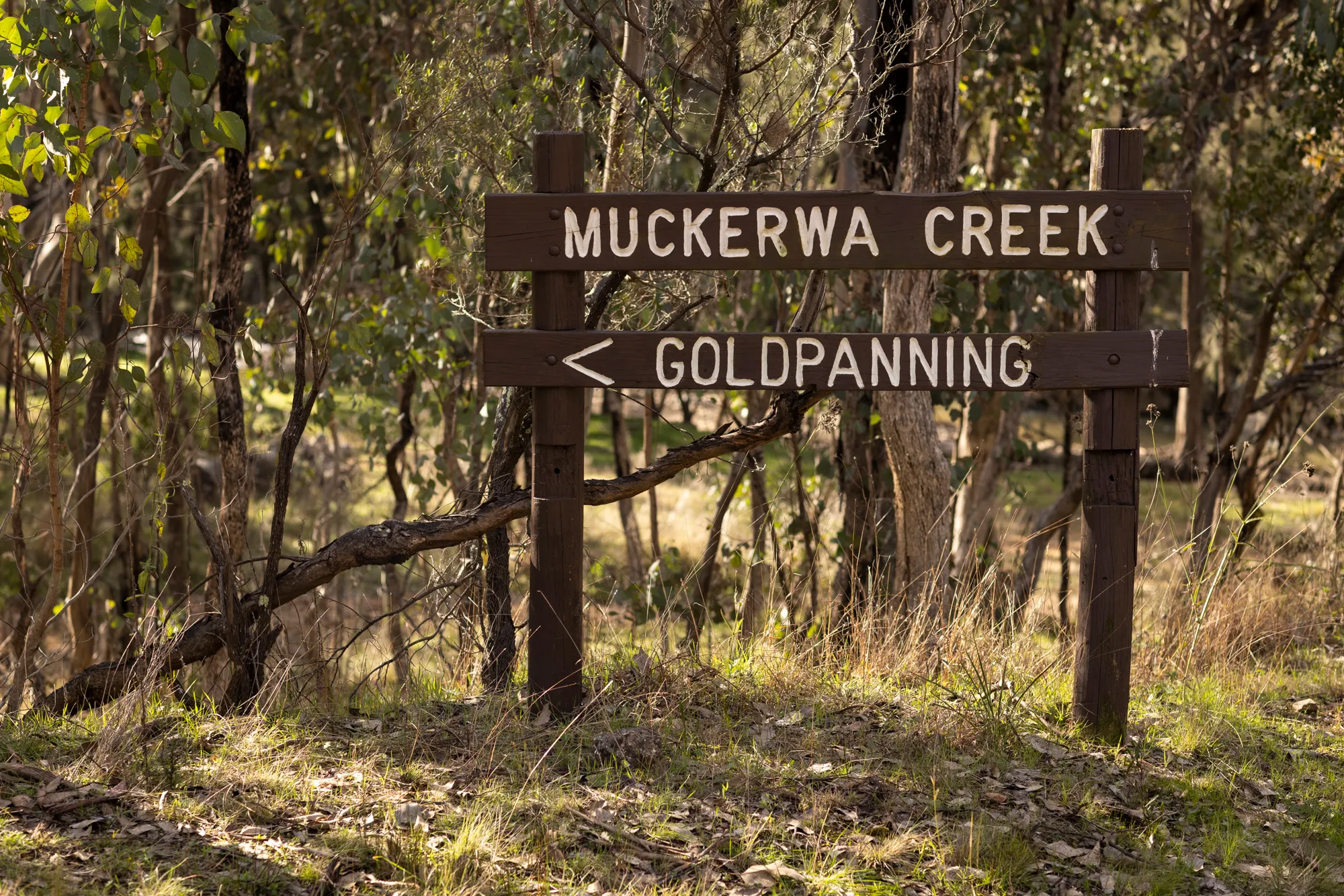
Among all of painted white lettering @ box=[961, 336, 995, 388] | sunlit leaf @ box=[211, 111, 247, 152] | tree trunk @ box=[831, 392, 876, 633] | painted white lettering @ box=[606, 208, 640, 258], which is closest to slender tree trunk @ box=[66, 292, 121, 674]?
sunlit leaf @ box=[211, 111, 247, 152]

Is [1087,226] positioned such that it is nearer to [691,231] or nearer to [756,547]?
[691,231]

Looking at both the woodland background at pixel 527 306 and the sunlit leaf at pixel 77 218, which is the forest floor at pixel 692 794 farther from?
the sunlit leaf at pixel 77 218

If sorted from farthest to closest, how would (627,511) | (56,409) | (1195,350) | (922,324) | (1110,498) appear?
(1195,350) → (627,511) → (922,324) → (56,409) → (1110,498)

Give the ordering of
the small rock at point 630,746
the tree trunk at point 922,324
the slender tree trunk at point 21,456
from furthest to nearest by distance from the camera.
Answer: the tree trunk at point 922,324
the slender tree trunk at point 21,456
the small rock at point 630,746

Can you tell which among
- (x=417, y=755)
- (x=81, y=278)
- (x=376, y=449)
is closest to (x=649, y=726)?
(x=417, y=755)

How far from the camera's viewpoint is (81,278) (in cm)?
1067

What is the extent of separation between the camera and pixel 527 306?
19.5 feet

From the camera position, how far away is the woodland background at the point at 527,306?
14.1 ft

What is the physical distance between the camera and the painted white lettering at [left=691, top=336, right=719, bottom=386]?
3643mm

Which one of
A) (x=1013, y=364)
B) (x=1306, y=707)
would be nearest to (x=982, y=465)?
(x=1306, y=707)

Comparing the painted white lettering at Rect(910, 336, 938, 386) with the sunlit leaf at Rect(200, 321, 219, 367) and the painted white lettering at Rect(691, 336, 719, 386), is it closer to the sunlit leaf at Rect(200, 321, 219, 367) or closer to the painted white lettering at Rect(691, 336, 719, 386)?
the painted white lettering at Rect(691, 336, 719, 386)

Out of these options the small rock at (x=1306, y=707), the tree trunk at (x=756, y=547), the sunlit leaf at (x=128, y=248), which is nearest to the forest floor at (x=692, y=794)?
the small rock at (x=1306, y=707)

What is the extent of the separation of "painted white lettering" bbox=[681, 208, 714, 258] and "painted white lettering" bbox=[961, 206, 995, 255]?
80 cm

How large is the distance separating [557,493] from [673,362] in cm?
57
